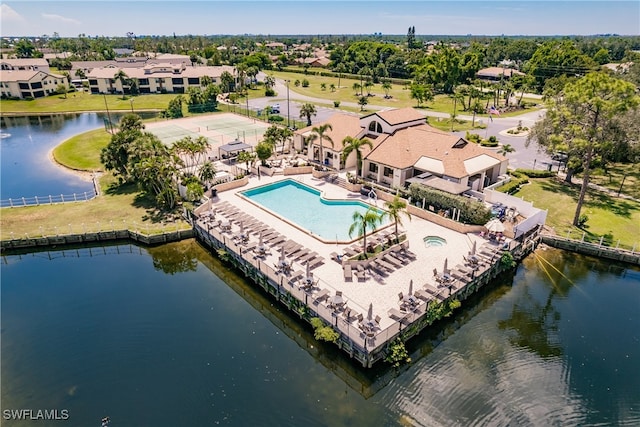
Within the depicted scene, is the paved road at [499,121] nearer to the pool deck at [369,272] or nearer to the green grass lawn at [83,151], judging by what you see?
the pool deck at [369,272]

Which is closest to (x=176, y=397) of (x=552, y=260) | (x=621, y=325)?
(x=621, y=325)

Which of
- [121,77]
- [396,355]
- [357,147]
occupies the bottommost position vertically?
[396,355]

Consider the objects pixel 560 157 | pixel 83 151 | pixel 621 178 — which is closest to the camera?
pixel 621 178

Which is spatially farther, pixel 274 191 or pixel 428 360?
pixel 274 191

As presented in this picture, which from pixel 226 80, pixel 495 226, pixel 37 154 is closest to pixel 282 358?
pixel 495 226

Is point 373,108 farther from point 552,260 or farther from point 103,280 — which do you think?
point 103,280

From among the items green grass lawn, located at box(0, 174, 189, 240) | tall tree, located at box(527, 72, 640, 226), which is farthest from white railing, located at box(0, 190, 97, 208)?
tall tree, located at box(527, 72, 640, 226)
